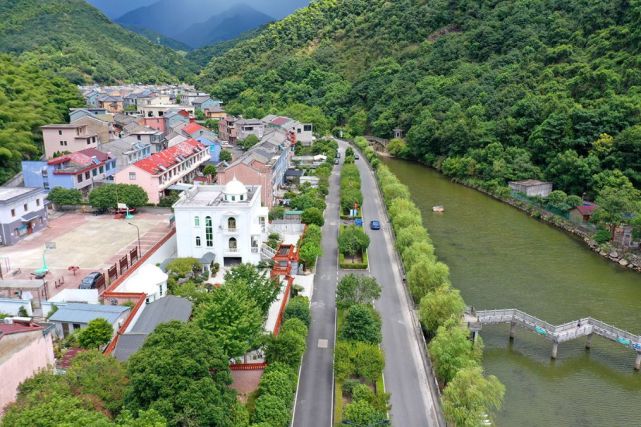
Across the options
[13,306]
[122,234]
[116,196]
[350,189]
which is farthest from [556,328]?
[116,196]

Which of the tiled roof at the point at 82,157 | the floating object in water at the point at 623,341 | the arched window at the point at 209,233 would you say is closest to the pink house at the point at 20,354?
the arched window at the point at 209,233

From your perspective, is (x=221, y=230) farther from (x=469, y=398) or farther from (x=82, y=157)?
(x=82, y=157)

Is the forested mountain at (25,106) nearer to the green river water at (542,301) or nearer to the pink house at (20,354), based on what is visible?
the pink house at (20,354)

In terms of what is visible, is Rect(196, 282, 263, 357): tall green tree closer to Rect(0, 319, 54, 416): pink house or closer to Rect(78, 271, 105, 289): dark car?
Rect(0, 319, 54, 416): pink house

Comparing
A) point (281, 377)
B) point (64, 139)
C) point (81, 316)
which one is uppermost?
point (64, 139)

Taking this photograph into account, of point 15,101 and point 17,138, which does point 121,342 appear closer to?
point 17,138

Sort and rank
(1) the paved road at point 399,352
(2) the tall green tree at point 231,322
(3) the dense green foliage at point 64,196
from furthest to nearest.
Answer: (3) the dense green foliage at point 64,196 < (2) the tall green tree at point 231,322 < (1) the paved road at point 399,352

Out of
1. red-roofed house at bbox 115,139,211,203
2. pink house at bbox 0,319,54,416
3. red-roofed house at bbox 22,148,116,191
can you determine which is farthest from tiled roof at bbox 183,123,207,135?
pink house at bbox 0,319,54,416
